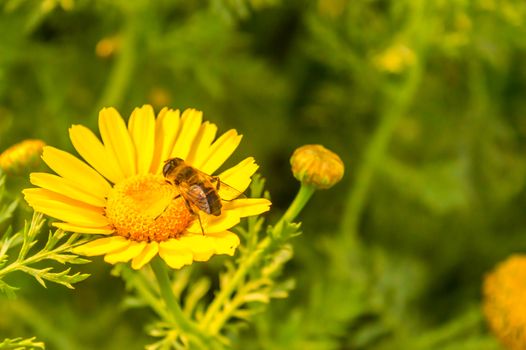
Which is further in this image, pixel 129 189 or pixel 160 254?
pixel 129 189

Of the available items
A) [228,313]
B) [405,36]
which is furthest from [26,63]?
[228,313]

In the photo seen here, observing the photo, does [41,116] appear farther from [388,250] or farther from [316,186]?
[316,186]

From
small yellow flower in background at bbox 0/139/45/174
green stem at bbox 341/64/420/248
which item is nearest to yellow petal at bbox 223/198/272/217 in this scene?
small yellow flower in background at bbox 0/139/45/174

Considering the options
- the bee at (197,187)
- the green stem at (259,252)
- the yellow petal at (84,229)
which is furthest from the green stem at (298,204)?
the yellow petal at (84,229)

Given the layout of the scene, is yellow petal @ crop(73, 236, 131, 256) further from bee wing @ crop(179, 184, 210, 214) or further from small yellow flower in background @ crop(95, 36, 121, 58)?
small yellow flower in background @ crop(95, 36, 121, 58)

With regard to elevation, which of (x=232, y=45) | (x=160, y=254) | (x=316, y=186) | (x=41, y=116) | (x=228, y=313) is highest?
(x=232, y=45)

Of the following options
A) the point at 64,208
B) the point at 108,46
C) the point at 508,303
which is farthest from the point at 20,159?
the point at 508,303
